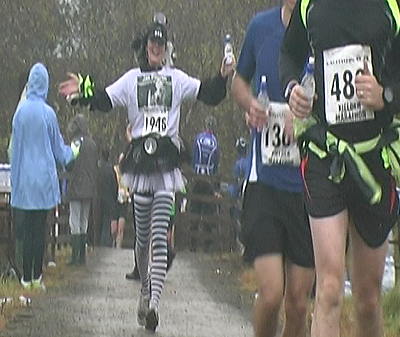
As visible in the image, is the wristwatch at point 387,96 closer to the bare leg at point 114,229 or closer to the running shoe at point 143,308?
the running shoe at point 143,308

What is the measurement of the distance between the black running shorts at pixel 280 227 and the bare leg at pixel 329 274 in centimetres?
114

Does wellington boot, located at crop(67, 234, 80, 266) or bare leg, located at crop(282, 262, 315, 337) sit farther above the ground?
bare leg, located at crop(282, 262, 315, 337)

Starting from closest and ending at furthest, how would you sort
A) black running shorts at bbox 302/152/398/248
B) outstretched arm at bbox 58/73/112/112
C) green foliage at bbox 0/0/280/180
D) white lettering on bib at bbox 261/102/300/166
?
1. black running shorts at bbox 302/152/398/248
2. white lettering on bib at bbox 261/102/300/166
3. outstretched arm at bbox 58/73/112/112
4. green foliage at bbox 0/0/280/180

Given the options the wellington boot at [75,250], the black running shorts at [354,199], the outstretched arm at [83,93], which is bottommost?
the wellington boot at [75,250]

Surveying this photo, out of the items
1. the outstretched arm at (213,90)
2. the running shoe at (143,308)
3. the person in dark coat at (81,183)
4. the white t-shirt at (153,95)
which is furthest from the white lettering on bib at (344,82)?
the person in dark coat at (81,183)

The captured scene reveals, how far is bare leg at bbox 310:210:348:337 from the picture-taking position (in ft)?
19.2

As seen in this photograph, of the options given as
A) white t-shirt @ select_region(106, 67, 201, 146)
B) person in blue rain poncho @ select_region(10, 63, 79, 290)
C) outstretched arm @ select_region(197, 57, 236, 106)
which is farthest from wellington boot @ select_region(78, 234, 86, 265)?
outstretched arm @ select_region(197, 57, 236, 106)

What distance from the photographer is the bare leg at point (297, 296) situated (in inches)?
279

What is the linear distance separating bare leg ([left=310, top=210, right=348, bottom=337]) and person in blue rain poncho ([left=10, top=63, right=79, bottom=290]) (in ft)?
22.7

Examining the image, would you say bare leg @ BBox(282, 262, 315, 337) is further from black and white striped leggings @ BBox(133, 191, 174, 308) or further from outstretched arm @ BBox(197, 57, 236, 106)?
black and white striped leggings @ BBox(133, 191, 174, 308)

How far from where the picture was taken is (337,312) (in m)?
5.90

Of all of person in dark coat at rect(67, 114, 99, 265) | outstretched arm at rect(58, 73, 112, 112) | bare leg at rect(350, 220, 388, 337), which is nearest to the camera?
bare leg at rect(350, 220, 388, 337)

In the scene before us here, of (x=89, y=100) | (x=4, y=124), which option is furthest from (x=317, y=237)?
(x=4, y=124)

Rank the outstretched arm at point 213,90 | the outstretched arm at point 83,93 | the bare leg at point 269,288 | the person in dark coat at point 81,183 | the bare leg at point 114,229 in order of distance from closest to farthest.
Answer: the bare leg at point 269,288, the outstretched arm at point 83,93, the outstretched arm at point 213,90, the person in dark coat at point 81,183, the bare leg at point 114,229
